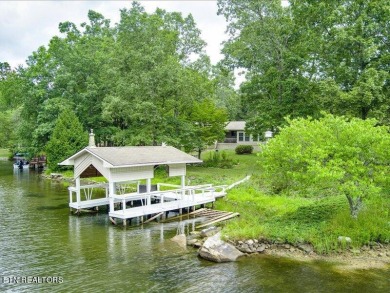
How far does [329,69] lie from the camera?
31156 mm

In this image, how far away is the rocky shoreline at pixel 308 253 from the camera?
13570mm

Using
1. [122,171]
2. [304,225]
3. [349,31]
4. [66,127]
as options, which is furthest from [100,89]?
[304,225]

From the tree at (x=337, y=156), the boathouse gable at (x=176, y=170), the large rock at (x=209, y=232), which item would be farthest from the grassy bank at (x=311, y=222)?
the boathouse gable at (x=176, y=170)

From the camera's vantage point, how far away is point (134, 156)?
20.8 meters

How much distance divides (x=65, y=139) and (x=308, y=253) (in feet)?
98.4

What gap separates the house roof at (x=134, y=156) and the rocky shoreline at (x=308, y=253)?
650 cm

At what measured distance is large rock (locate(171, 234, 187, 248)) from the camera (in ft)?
52.2

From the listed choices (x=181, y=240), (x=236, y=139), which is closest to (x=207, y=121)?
(x=236, y=139)

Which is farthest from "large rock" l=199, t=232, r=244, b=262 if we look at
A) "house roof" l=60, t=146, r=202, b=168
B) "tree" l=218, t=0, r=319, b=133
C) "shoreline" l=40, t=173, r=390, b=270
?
"tree" l=218, t=0, r=319, b=133

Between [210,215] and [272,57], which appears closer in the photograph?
[210,215]

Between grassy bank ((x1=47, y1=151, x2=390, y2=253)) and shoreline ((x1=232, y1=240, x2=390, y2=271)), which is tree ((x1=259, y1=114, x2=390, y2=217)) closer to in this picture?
grassy bank ((x1=47, y1=151, x2=390, y2=253))

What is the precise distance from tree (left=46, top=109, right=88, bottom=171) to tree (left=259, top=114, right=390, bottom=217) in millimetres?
27002

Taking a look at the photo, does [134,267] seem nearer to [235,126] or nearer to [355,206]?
[355,206]

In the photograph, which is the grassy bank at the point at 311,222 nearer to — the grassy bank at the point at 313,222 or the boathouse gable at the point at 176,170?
the grassy bank at the point at 313,222
